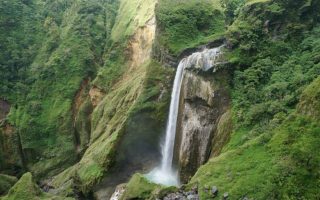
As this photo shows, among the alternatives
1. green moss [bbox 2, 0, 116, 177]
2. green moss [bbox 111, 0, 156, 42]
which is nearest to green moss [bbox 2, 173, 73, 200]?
green moss [bbox 2, 0, 116, 177]

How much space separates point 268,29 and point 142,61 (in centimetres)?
1705

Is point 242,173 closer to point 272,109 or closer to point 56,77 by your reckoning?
point 272,109

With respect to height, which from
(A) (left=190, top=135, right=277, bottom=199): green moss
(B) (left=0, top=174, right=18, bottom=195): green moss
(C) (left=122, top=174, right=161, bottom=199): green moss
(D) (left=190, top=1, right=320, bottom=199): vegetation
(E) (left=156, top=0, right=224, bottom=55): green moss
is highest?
(E) (left=156, top=0, right=224, bottom=55): green moss

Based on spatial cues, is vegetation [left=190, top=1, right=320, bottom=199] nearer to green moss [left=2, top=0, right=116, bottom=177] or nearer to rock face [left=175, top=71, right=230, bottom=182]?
rock face [left=175, top=71, right=230, bottom=182]

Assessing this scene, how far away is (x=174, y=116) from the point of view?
102ft

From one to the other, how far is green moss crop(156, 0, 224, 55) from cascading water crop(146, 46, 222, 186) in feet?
10.6

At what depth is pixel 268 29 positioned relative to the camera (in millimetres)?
30047

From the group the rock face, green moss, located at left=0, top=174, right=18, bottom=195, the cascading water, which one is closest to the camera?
the rock face

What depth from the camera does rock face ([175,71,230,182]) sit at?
28125 millimetres

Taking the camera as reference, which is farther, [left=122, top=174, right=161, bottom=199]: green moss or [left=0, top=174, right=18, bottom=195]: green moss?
[left=0, top=174, right=18, bottom=195]: green moss

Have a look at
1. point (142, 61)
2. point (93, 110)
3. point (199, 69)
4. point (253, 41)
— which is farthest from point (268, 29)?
point (93, 110)

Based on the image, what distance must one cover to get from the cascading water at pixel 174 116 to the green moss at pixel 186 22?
3222mm

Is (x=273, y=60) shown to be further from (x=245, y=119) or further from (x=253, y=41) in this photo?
(x=245, y=119)

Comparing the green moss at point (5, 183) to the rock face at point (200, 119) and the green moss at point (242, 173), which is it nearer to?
the rock face at point (200, 119)
